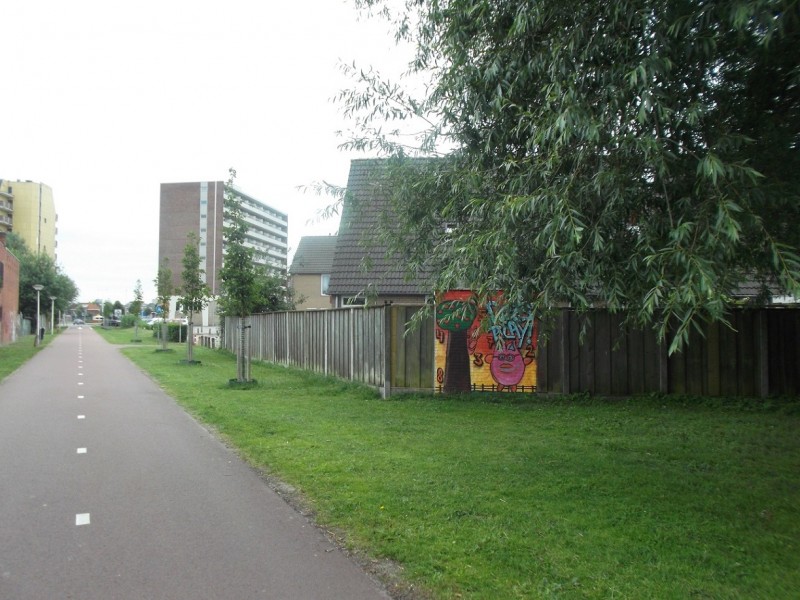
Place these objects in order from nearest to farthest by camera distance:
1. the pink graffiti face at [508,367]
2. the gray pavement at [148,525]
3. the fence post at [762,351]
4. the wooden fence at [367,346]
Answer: the gray pavement at [148,525]
the fence post at [762,351]
the pink graffiti face at [508,367]
the wooden fence at [367,346]

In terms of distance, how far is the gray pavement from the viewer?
4180 millimetres

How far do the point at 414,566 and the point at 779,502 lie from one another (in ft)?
11.9

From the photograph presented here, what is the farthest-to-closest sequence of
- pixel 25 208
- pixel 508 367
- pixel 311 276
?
pixel 25 208 → pixel 311 276 → pixel 508 367

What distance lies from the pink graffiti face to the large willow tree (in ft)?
21.4

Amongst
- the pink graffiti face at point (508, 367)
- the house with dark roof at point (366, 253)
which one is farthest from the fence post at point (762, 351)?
the house with dark roof at point (366, 253)

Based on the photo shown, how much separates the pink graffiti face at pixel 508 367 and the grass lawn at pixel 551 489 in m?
0.65

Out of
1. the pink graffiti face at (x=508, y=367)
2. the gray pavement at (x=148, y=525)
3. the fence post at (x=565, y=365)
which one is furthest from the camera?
the pink graffiti face at (x=508, y=367)

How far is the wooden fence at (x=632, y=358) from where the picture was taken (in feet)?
38.9

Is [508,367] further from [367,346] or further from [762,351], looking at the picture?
[762,351]

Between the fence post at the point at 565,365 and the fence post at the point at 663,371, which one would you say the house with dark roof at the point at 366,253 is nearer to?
the fence post at the point at 565,365

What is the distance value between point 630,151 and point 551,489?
3.21 meters

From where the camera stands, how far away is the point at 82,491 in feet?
20.9

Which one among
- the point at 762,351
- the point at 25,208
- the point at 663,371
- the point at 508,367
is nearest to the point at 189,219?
the point at 25,208

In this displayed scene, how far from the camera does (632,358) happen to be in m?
12.2
